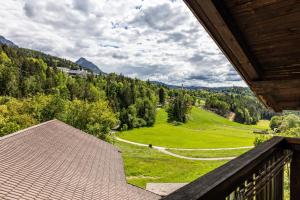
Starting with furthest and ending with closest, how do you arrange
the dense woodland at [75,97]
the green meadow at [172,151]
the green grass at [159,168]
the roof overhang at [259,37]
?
the dense woodland at [75,97] < the green meadow at [172,151] < the green grass at [159,168] < the roof overhang at [259,37]

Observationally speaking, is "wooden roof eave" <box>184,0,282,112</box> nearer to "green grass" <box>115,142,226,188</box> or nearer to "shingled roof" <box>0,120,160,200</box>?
"shingled roof" <box>0,120,160,200</box>

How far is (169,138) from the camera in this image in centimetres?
5822

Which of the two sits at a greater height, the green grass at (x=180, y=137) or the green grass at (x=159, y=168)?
the green grass at (x=180, y=137)

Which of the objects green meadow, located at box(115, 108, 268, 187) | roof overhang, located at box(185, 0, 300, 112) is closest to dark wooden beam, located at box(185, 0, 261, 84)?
roof overhang, located at box(185, 0, 300, 112)

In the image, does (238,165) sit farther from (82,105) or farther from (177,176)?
(82,105)

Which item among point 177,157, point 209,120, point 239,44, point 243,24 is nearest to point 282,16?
point 243,24

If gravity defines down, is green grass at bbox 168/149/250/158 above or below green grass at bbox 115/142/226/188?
above

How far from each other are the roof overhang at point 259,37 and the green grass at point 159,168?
72.2 ft

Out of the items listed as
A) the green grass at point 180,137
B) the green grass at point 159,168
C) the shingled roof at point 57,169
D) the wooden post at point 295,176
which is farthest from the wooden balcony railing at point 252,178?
the green grass at point 180,137

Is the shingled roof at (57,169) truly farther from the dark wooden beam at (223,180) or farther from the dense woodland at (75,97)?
the dense woodland at (75,97)

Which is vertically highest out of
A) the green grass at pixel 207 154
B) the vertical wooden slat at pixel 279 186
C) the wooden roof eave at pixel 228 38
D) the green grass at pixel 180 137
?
the wooden roof eave at pixel 228 38

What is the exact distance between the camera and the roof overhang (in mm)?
1760

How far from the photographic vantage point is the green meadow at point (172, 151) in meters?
28.5

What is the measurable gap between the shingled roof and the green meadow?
1141 centimetres
